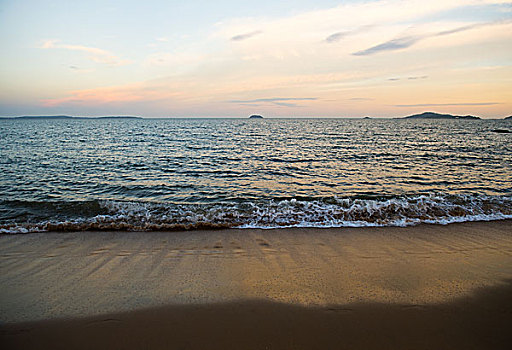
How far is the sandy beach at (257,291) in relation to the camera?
3154 millimetres

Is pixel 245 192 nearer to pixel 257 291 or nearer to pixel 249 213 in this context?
pixel 249 213

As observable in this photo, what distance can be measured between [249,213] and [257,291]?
4164 mm

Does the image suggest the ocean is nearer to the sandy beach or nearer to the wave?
the wave

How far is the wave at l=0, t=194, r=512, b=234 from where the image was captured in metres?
7.09

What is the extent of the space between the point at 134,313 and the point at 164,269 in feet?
4.02

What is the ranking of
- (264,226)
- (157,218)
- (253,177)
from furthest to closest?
(253,177) < (157,218) < (264,226)

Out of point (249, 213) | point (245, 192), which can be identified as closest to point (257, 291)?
point (249, 213)

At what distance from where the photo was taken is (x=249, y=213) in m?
8.18

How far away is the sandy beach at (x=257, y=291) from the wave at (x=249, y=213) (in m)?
0.78

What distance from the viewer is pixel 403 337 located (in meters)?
3.12

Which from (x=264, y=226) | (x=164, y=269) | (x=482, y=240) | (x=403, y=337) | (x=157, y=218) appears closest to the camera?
(x=403, y=337)

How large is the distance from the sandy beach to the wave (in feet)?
2.55

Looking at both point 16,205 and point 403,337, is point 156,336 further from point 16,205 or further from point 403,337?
point 16,205

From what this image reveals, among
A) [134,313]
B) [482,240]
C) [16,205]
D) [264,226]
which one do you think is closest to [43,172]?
[16,205]
